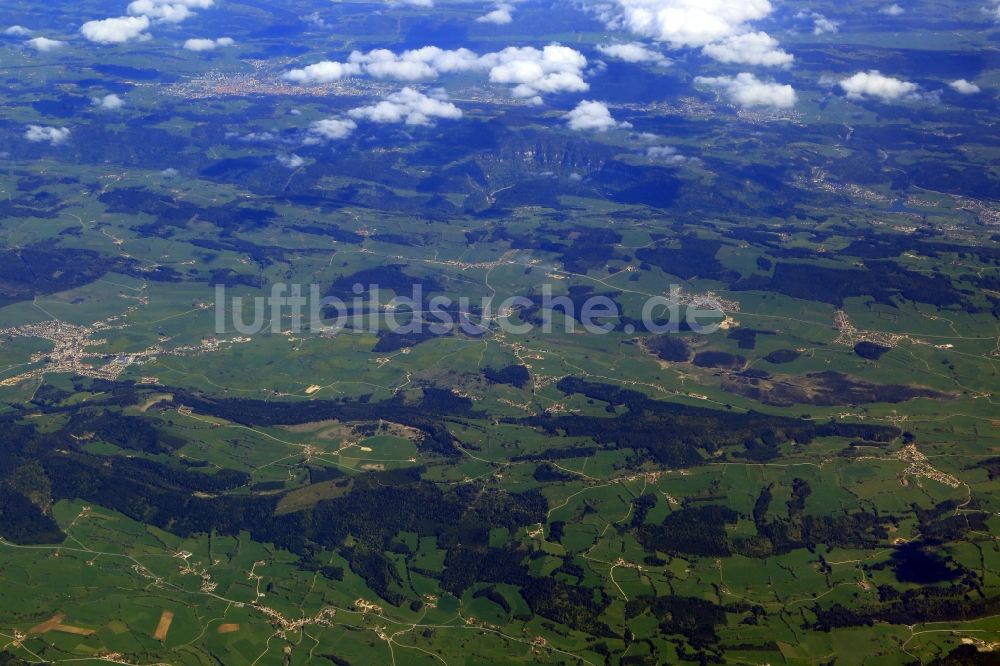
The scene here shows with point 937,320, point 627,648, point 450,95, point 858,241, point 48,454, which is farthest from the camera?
point 450,95

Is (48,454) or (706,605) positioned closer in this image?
(706,605)

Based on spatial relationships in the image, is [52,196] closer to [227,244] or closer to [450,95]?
[227,244]

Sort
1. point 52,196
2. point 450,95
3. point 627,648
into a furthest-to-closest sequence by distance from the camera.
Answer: point 450,95, point 52,196, point 627,648

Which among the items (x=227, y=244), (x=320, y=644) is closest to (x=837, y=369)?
(x=320, y=644)

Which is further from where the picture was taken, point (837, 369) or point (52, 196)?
point (52, 196)

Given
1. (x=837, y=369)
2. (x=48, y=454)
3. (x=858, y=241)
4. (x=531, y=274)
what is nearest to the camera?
(x=48, y=454)

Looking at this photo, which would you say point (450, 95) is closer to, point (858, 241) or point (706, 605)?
point (858, 241)

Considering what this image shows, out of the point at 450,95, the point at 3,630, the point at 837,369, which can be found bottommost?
the point at 3,630

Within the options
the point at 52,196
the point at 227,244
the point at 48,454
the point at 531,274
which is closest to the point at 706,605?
the point at 48,454

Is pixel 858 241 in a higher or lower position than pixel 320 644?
higher

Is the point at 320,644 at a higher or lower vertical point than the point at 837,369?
lower
